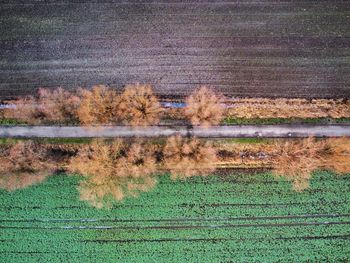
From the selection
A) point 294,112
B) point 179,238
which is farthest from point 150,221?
point 294,112

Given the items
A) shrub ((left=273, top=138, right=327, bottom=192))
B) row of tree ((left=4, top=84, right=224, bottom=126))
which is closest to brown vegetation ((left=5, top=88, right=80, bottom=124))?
row of tree ((left=4, top=84, right=224, bottom=126))

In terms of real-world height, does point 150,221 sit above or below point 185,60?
below

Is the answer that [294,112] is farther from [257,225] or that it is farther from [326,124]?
[257,225]

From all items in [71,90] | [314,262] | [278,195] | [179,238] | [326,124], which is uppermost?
[71,90]

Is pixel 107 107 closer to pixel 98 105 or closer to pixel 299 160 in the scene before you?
pixel 98 105

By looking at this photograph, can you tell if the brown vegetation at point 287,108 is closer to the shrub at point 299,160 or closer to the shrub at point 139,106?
the shrub at point 299,160

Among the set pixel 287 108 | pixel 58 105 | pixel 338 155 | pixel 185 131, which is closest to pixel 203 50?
pixel 185 131

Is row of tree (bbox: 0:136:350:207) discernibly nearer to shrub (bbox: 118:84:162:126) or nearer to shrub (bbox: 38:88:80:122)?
shrub (bbox: 118:84:162:126)
